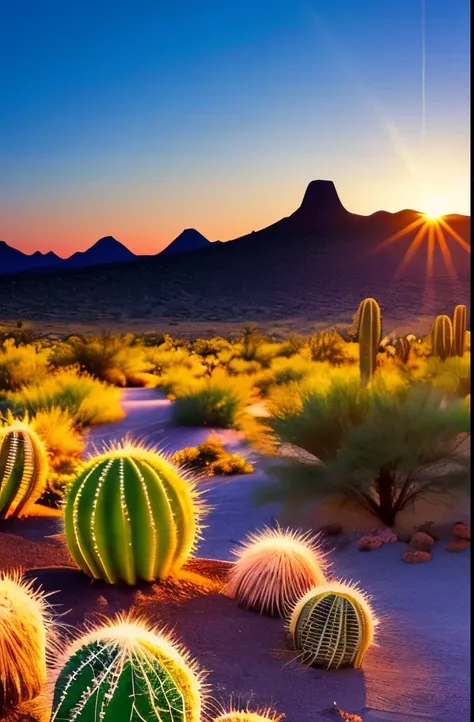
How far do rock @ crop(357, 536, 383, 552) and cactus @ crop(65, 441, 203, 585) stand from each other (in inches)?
91.5

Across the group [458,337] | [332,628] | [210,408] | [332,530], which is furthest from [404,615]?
[458,337]

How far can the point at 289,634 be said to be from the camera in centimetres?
471

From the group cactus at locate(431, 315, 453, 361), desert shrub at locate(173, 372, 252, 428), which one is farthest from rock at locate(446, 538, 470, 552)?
cactus at locate(431, 315, 453, 361)

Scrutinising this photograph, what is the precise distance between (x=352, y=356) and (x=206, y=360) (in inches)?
173

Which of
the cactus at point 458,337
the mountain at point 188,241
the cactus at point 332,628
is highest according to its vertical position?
the mountain at point 188,241

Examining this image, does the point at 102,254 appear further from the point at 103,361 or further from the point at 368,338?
the point at 368,338

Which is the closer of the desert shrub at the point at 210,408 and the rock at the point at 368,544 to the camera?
the rock at the point at 368,544

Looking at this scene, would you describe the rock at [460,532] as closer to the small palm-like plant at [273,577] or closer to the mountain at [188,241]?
the small palm-like plant at [273,577]

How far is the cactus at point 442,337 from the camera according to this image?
679 inches

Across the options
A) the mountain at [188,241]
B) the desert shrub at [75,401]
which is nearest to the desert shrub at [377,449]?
the desert shrub at [75,401]

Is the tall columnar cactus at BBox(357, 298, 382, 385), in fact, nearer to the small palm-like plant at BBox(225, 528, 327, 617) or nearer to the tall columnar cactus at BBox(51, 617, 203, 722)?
the small palm-like plant at BBox(225, 528, 327, 617)

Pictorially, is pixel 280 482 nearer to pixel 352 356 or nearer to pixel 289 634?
pixel 289 634

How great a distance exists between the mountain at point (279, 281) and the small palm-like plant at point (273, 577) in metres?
43.8

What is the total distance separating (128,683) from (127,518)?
2.22 meters
